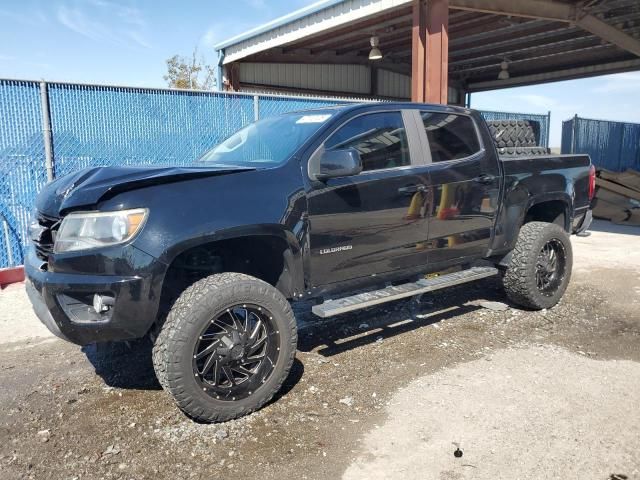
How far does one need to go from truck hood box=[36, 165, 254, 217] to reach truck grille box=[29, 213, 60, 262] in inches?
1.9

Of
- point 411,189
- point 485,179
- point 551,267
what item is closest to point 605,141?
point 551,267

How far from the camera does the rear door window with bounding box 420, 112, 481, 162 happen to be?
4387 mm

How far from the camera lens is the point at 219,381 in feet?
10.4

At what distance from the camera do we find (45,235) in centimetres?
317

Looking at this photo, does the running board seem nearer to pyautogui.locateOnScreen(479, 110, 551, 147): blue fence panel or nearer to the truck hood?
the truck hood

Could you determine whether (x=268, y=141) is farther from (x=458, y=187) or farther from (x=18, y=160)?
(x=18, y=160)

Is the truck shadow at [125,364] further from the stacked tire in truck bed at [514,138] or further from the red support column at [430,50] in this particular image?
the red support column at [430,50]

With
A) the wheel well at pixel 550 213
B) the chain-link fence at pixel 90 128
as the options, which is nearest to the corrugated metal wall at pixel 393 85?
the chain-link fence at pixel 90 128

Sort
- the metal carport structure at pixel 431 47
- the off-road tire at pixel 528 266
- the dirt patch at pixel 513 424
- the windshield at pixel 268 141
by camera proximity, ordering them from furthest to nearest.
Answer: the metal carport structure at pixel 431 47
the off-road tire at pixel 528 266
the windshield at pixel 268 141
the dirt patch at pixel 513 424

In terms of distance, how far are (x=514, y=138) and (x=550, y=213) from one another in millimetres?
899

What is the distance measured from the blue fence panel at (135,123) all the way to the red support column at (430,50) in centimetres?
Result: 321

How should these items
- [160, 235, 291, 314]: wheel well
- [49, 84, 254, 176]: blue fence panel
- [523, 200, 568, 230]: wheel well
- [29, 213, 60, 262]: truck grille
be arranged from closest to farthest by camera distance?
Answer: [29, 213, 60, 262]: truck grille, [160, 235, 291, 314]: wheel well, [523, 200, 568, 230]: wheel well, [49, 84, 254, 176]: blue fence panel

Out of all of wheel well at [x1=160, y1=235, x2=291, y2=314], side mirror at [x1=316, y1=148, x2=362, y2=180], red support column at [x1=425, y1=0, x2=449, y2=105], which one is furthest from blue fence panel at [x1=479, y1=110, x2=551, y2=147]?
wheel well at [x1=160, y1=235, x2=291, y2=314]

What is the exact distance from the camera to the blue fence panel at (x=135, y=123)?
6.96 metres
